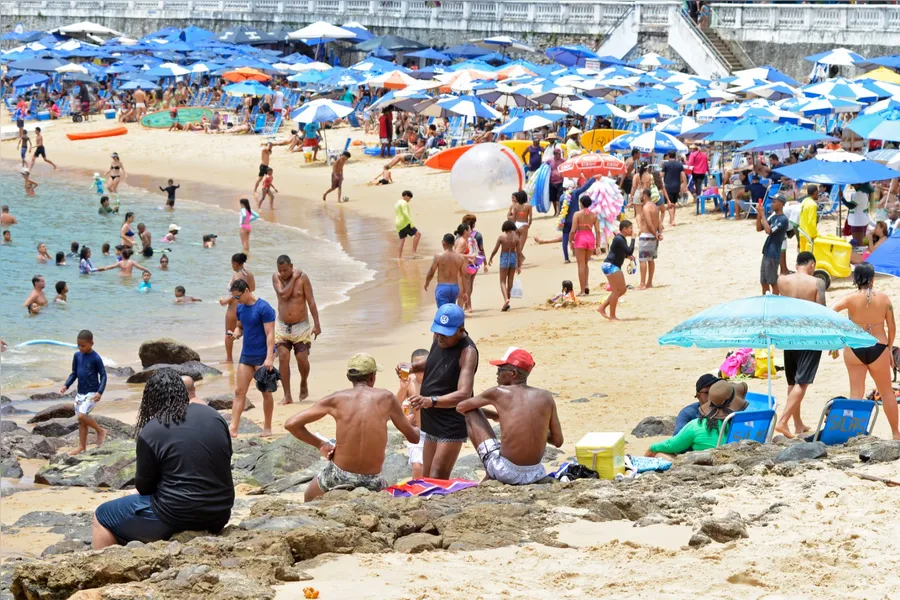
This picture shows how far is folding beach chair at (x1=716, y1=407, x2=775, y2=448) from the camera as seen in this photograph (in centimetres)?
844

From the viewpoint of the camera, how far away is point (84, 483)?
31.6 ft

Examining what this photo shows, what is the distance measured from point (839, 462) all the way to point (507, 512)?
2213 millimetres

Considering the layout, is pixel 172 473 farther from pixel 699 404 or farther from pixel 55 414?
pixel 55 414

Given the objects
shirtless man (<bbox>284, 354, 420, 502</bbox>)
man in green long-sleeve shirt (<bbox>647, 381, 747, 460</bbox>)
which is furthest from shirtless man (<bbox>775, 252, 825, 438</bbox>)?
shirtless man (<bbox>284, 354, 420, 502</bbox>)

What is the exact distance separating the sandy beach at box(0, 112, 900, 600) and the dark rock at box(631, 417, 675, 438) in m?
0.17

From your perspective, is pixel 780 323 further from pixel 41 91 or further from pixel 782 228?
pixel 41 91

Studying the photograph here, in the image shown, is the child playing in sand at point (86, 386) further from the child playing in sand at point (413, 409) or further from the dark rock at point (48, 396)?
the child playing in sand at point (413, 409)

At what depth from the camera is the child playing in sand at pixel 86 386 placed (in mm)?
10633

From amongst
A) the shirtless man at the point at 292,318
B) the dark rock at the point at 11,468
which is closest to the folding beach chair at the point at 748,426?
the shirtless man at the point at 292,318

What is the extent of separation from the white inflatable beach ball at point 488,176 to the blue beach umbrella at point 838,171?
20.5ft

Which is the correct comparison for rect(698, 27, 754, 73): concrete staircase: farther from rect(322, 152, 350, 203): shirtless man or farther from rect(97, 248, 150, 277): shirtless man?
rect(97, 248, 150, 277): shirtless man

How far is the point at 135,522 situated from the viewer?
6.03 m

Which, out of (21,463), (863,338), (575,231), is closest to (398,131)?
(575,231)

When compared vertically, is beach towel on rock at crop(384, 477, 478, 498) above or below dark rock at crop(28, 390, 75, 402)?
above
